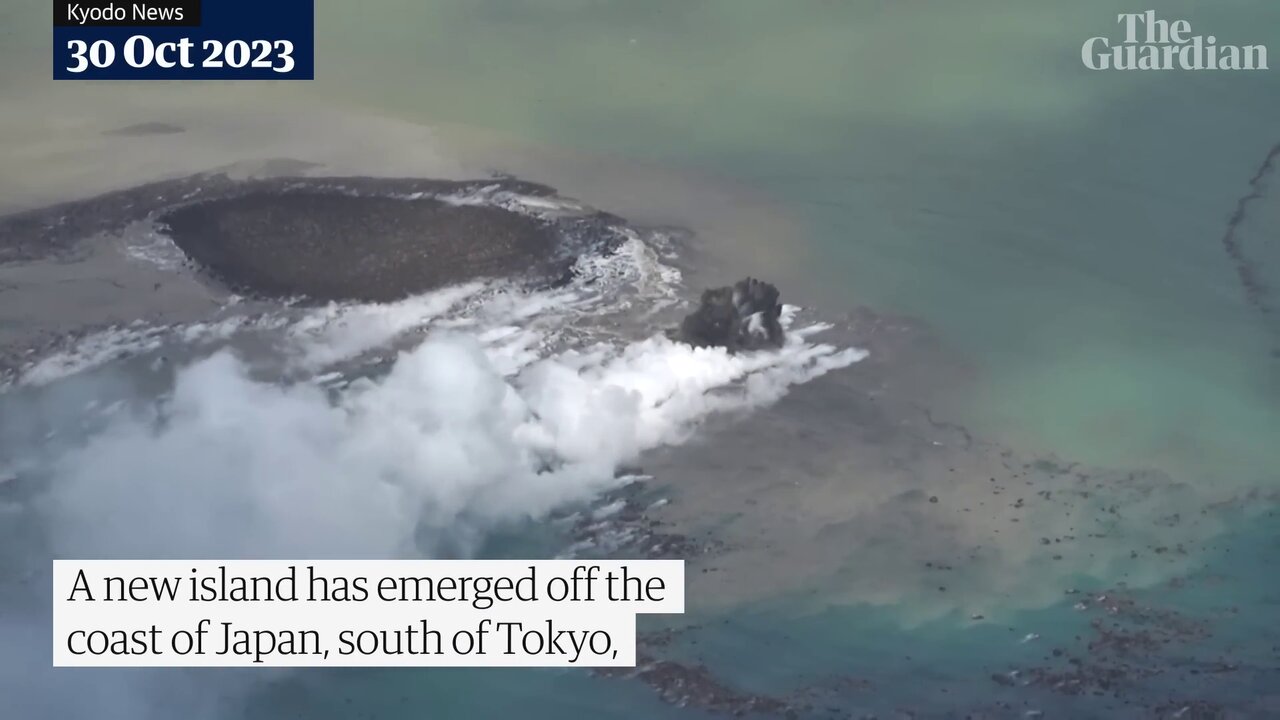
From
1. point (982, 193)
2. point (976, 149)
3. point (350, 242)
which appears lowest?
point (350, 242)

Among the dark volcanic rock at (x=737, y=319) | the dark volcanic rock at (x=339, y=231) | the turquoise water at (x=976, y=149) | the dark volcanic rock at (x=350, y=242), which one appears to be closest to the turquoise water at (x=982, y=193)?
the turquoise water at (x=976, y=149)

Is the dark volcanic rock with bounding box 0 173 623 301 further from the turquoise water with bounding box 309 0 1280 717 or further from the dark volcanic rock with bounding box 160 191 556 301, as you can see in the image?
the turquoise water with bounding box 309 0 1280 717

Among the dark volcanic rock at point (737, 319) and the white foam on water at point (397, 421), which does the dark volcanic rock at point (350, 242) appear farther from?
the dark volcanic rock at point (737, 319)

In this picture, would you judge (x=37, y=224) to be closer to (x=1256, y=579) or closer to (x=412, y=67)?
(x=412, y=67)

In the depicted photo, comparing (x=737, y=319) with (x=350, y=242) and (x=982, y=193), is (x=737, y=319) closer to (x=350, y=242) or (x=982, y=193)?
(x=982, y=193)
